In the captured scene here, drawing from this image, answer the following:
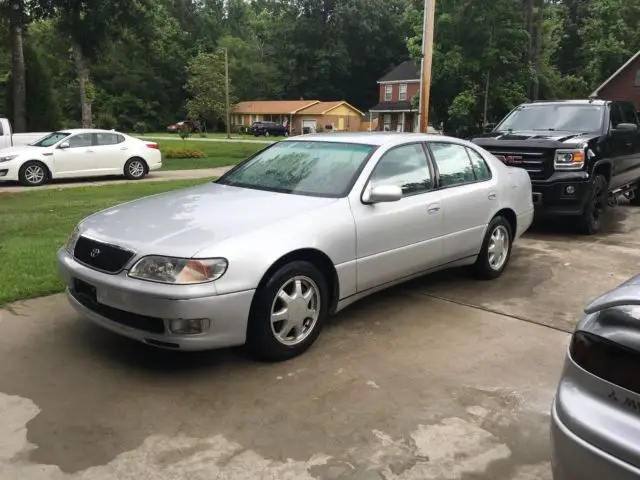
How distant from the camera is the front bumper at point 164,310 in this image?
355 cm

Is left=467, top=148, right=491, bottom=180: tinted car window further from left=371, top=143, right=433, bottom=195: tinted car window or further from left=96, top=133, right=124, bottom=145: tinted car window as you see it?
left=96, top=133, right=124, bottom=145: tinted car window

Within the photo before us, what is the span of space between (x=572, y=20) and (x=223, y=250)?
223ft

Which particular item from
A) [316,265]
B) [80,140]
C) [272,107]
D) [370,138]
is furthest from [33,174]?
[272,107]

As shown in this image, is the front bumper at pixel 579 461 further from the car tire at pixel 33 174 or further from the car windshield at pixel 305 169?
the car tire at pixel 33 174

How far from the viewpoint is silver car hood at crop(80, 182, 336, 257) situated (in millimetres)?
3768

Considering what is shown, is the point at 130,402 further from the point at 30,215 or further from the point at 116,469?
the point at 30,215

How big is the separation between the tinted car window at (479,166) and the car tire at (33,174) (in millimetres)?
11347

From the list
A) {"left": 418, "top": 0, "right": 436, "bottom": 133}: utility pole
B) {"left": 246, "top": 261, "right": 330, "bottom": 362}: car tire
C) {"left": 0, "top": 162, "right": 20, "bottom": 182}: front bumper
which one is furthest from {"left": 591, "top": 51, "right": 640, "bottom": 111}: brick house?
{"left": 246, "top": 261, "right": 330, "bottom": 362}: car tire

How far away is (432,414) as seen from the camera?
3.43 metres

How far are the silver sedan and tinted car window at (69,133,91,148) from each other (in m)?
10.7

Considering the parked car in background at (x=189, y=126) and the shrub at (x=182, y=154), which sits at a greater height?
the parked car in background at (x=189, y=126)

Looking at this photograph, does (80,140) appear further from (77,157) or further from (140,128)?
(140,128)

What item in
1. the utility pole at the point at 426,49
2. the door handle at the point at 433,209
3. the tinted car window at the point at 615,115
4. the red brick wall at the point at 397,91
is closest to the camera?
the door handle at the point at 433,209

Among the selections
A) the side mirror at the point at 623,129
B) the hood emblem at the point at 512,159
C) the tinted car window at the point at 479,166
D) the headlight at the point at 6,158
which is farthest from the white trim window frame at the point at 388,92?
the tinted car window at the point at 479,166
